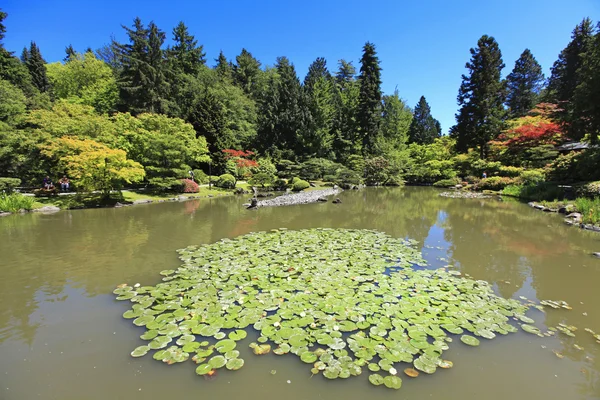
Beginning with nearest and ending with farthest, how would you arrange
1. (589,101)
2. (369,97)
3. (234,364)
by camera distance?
(234,364) → (589,101) → (369,97)

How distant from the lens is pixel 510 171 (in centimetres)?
2052

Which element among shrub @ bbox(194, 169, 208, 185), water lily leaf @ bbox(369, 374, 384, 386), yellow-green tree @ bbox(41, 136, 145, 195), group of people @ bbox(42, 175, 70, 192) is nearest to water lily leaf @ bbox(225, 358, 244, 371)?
water lily leaf @ bbox(369, 374, 384, 386)

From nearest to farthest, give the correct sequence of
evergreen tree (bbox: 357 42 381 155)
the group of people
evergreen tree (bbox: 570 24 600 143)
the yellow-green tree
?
evergreen tree (bbox: 570 24 600 143)
the yellow-green tree
the group of people
evergreen tree (bbox: 357 42 381 155)

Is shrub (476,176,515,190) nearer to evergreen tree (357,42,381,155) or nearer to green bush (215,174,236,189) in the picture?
evergreen tree (357,42,381,155)

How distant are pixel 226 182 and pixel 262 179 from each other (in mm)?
2842

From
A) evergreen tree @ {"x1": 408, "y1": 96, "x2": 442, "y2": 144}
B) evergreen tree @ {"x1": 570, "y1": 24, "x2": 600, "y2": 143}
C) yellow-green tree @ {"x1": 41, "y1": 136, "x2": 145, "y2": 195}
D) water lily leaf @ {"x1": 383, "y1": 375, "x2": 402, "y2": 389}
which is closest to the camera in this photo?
water lily leaf @ {"x1": 383, "y1": 375, "x2": 402, "y2": 389}

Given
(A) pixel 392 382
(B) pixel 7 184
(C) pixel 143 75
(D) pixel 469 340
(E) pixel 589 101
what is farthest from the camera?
(C) pixel 143 75

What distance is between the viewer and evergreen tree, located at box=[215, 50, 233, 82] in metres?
37.5

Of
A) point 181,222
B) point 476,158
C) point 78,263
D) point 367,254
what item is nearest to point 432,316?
point 367,254

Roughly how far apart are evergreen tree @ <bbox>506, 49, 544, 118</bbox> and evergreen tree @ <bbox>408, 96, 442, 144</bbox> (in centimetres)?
955

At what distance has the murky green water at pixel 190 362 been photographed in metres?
2.68

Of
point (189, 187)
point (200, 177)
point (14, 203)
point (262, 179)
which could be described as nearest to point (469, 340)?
point (14, 203)

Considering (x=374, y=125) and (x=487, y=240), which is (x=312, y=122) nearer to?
(x=374, y=125)

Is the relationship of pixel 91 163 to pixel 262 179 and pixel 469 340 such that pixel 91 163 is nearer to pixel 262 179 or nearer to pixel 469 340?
pixel 262 179
